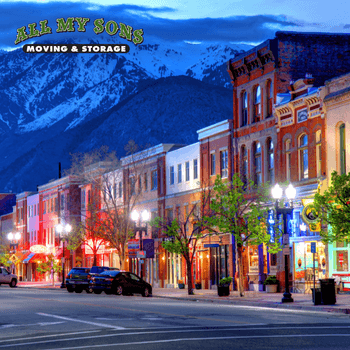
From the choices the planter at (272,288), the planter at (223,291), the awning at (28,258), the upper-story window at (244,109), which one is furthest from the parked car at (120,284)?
the awning at (28,258)

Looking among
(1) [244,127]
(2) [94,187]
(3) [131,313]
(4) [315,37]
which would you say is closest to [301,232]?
(1) [244,127]

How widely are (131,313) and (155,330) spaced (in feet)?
24.1

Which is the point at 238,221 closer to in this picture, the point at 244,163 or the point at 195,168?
the point at 244,163

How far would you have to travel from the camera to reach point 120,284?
160 ft

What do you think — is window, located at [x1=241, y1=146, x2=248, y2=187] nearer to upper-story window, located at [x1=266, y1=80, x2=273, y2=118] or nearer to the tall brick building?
the tall brick building

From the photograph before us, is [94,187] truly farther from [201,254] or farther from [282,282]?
[282,282]

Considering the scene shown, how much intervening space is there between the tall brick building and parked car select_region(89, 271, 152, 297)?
7.02 metres

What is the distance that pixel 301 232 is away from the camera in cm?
4466

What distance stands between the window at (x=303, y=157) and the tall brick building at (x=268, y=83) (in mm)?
2137

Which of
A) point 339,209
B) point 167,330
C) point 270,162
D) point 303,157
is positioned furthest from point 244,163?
point 167,330

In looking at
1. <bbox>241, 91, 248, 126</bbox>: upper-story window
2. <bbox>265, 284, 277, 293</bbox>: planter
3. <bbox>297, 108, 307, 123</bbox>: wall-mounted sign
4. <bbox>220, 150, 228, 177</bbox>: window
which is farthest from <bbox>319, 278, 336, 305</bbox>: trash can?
<bbox>220, 150, 228, 177</bbox>: window

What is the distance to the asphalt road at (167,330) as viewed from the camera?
54.1 ft

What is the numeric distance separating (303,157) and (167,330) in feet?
89.0

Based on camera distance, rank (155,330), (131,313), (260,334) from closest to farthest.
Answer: (260,334)
(155,330)
(131,313)
